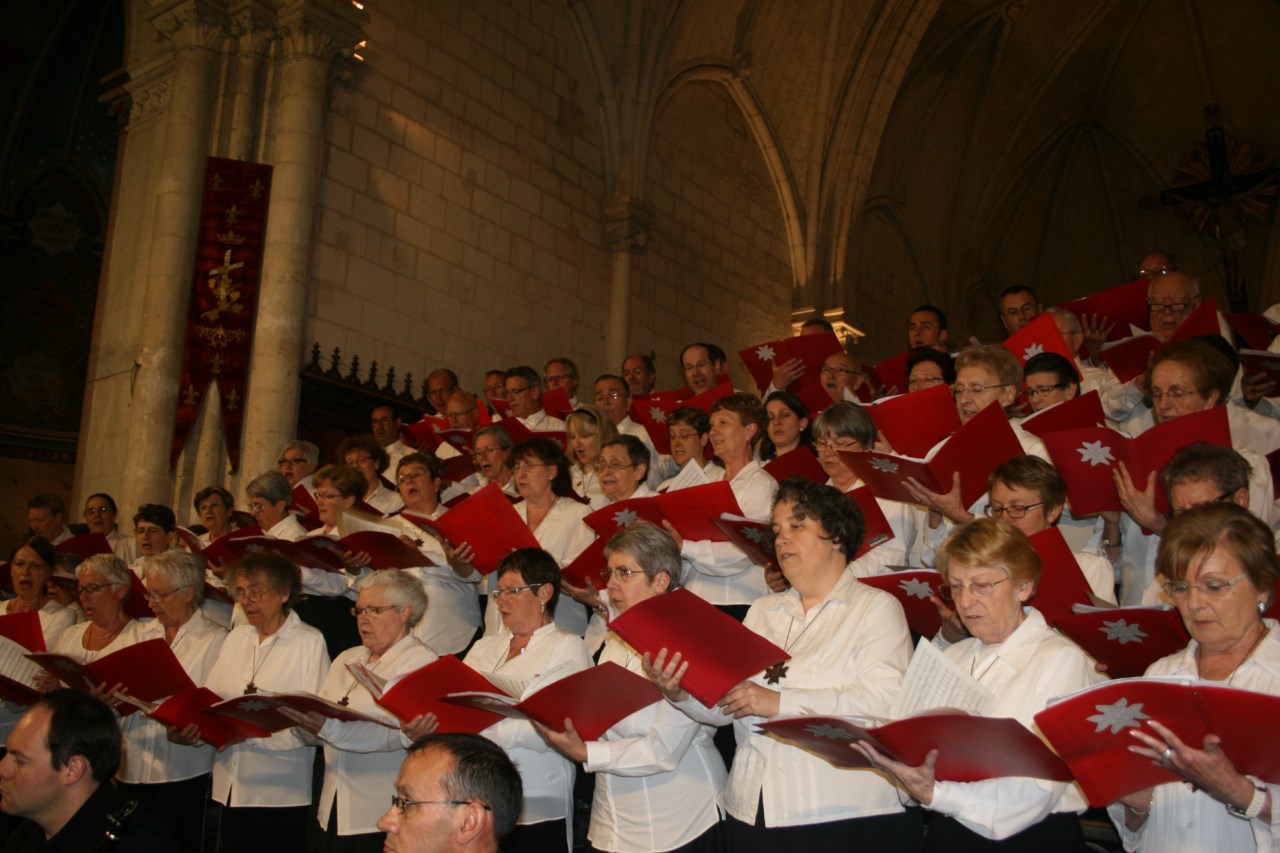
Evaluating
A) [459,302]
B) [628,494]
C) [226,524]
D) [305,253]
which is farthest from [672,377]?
[628,494]

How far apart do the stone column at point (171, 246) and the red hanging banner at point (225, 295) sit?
9 cm

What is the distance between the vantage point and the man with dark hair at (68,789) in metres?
3.32

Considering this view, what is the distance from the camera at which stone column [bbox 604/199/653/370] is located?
1323 cm

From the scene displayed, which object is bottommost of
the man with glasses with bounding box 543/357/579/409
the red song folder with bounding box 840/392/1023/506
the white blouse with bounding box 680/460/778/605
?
the white blouse with bounding box 680/460/778/605

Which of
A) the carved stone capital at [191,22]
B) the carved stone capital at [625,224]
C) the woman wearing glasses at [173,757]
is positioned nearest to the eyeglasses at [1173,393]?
the woman wearing glasses at [173,757]

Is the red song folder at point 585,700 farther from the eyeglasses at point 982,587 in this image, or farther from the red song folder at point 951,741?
the eyeglasses at point 982,587

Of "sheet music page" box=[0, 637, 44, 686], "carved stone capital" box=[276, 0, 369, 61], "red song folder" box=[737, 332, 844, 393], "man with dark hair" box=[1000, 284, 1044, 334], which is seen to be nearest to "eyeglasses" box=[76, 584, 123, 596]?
"sheet music page" box=[0, 637, 44, 686]

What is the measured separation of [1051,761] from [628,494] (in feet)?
10.2

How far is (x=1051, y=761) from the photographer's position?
2.67 m

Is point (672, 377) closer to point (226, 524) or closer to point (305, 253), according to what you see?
point (305, 253)

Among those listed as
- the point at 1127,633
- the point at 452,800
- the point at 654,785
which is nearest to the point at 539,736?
the point at 654,785

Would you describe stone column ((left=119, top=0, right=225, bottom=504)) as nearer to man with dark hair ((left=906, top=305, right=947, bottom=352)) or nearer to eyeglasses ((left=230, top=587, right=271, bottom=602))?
eyeglasses ((left=230, top=587, right=271, bottom=602))

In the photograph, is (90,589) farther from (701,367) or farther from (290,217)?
(290,217)

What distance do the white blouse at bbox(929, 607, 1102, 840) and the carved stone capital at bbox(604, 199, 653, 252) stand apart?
34.7ft
